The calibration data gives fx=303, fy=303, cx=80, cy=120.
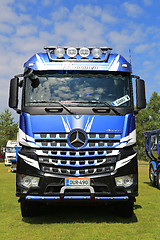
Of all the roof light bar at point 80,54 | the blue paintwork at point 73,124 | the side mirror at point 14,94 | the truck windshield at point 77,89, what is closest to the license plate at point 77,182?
the blue paintwork at point 73,124

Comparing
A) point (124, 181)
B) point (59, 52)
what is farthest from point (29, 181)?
point (59, 52)

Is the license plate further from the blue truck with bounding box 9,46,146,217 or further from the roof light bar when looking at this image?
the roof light bar

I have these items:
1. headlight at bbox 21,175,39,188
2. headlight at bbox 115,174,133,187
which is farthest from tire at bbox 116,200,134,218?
headlight at bbox 21,175,39,188

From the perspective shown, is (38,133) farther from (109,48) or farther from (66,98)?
(109,48)

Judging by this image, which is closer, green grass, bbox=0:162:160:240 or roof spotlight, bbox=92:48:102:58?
green grass, bbox=0:162:160:240

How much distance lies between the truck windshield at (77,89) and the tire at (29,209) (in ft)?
7.17

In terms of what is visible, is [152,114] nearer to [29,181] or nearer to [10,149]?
[10,149]

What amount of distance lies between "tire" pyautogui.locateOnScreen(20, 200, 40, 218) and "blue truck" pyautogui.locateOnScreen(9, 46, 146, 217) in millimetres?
614

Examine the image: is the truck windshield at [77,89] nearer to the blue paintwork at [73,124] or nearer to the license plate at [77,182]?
the blue paintwork at [73,124]

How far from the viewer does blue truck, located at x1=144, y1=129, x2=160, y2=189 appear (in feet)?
42.0

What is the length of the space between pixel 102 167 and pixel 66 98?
1.60 m

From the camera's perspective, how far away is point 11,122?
251 feet

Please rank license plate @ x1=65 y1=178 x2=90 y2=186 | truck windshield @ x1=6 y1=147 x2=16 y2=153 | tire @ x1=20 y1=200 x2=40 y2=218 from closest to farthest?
license plate @ x1=65 y1=178 x2=90 y2=186 < tire @ x1=20 y1=200 x2=40 y2=218 < truck windshield @ x1=6 y1=147 x2=16 y2=153

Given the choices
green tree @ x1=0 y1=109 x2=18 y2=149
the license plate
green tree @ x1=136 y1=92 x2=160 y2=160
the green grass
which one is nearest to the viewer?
the green grass
